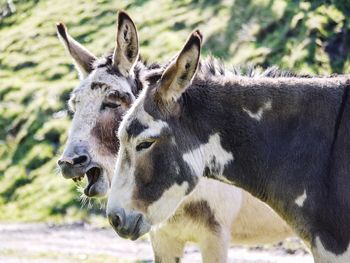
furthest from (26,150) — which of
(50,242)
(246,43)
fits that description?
(50,242)

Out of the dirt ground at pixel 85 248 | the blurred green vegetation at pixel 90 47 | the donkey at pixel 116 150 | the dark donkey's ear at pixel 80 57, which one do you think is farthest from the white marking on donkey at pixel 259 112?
the blurred green vegetation at pixel 90 47

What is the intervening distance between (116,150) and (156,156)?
232 centimetres

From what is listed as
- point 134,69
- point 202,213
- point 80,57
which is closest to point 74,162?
point 134,69

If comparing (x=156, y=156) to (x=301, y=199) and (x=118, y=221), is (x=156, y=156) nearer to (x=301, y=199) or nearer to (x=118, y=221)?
(x=118, y=221)

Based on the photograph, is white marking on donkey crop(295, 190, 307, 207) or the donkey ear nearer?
white marking on donkey crop(295, 190, 307, 207)

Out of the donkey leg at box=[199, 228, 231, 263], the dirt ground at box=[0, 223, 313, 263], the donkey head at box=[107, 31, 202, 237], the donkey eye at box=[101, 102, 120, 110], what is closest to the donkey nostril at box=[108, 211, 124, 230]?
the donkey head at box=[107, 31, 202, 237]

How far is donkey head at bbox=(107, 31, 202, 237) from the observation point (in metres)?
6.32

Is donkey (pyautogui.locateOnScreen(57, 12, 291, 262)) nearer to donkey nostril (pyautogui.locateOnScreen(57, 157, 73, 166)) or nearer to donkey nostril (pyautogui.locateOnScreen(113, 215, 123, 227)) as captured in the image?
donkey nostril (pyautogui.locateOnScreen(57, 157, 73, 166))

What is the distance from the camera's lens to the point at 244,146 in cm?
657

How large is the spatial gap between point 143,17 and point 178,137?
96.4 feet

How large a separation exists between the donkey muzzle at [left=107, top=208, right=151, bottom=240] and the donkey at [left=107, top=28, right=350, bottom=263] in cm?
1

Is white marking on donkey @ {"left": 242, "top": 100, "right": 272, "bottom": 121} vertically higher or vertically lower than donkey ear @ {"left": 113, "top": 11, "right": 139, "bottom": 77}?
higher

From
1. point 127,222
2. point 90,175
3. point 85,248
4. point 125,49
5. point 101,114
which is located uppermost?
point 127,222

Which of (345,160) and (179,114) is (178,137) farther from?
(345,160)
